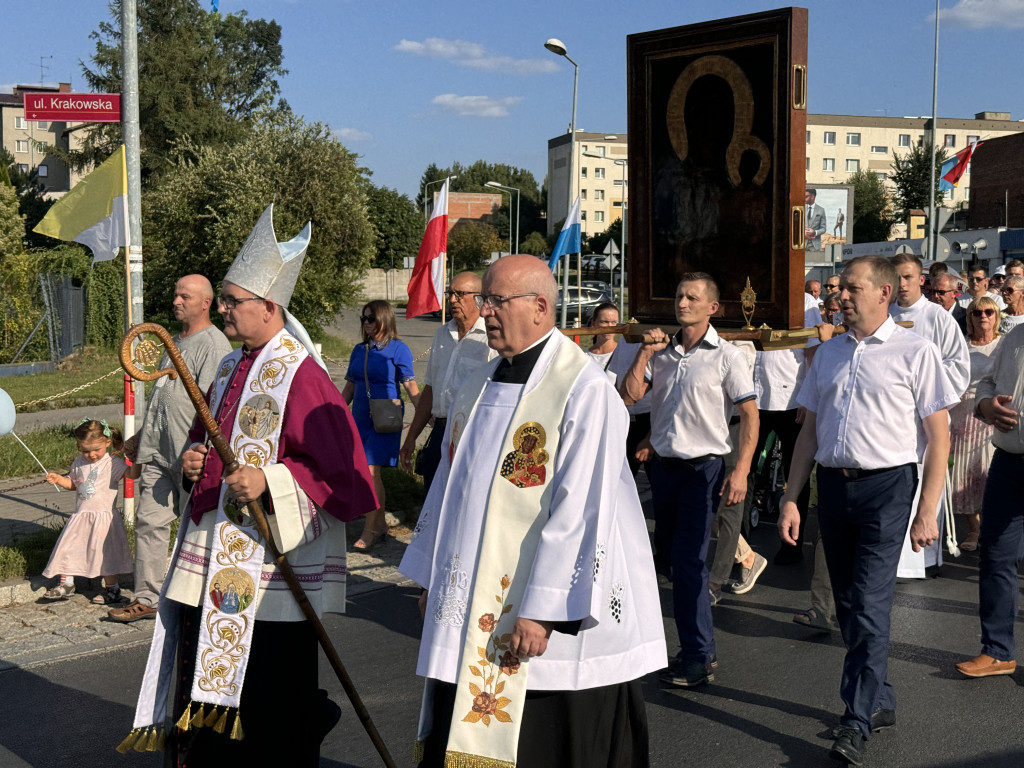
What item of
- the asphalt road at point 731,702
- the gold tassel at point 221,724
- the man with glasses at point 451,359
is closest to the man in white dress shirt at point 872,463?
the asphalt road at point 731,702

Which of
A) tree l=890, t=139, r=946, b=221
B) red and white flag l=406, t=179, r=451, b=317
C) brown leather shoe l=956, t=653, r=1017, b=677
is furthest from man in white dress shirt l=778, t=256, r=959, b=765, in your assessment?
tree l=890, t=139, r=946, b=221

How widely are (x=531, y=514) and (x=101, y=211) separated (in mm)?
6270

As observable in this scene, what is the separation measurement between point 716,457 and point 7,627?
4135 millimetres

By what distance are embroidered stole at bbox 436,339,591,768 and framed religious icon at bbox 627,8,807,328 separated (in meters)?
4.24

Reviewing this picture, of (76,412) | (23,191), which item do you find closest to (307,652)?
(76,412)

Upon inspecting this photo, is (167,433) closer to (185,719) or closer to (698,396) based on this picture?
(185,719)

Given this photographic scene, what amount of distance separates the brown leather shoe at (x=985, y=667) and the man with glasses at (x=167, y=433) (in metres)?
4.19

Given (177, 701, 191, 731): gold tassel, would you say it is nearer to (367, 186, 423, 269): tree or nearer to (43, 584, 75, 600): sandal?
(43, 584, 75, 600): sandal

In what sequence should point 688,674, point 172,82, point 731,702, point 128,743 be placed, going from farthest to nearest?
point 172,82 → point 688,674 → point 731,702 → point 128,743

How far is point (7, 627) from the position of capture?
21.0 ft

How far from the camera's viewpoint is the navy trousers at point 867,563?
15.2ft

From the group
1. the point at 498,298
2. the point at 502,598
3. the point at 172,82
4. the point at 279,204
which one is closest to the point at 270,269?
the point at 498,298

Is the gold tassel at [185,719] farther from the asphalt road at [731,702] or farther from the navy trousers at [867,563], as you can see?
the navy trousers at [867,563]

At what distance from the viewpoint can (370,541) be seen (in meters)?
8.30
